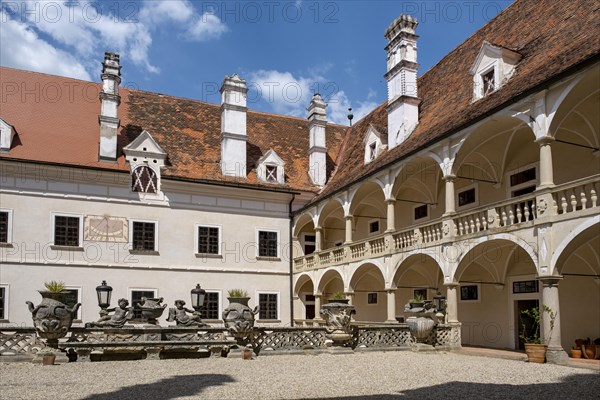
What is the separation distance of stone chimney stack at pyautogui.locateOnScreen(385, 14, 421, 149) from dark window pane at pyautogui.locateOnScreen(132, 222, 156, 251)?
9785 millimetres

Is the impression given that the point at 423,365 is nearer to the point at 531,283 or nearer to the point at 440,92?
the point at 531,283

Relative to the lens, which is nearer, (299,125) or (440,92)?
(440,92)

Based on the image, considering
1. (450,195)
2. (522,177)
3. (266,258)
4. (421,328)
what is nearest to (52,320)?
(421,328)

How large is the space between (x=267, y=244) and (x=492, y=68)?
12506 millimetres

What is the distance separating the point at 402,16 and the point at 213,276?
1243 cm

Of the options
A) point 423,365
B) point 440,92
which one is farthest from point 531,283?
point 440,92

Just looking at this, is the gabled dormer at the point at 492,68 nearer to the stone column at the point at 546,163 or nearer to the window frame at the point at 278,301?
the stone column at the point at 546,163

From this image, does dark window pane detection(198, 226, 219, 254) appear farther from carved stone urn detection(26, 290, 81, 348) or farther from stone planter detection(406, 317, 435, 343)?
carved stone urn detection(26, 290, 81, 348)

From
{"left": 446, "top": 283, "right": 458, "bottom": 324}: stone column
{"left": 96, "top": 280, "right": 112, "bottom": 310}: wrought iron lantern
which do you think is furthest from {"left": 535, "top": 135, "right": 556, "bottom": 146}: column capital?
{"left": 96, "top": 280, "right": 112, "bottom": 310}: wrought iron lantern

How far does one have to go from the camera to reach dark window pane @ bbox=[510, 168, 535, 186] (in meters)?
16.8

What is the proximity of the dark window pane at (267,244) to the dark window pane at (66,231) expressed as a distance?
7.46m

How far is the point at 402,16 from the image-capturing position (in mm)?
21656

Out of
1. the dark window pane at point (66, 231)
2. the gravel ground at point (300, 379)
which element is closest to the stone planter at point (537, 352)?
the gravel ground at point (300, 379)

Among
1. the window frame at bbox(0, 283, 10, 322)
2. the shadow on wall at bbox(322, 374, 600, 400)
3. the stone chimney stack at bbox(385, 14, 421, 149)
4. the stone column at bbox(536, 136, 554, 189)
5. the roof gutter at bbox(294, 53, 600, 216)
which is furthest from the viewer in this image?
the stone chimney stack at bbox(385, 14, 421, 149)
